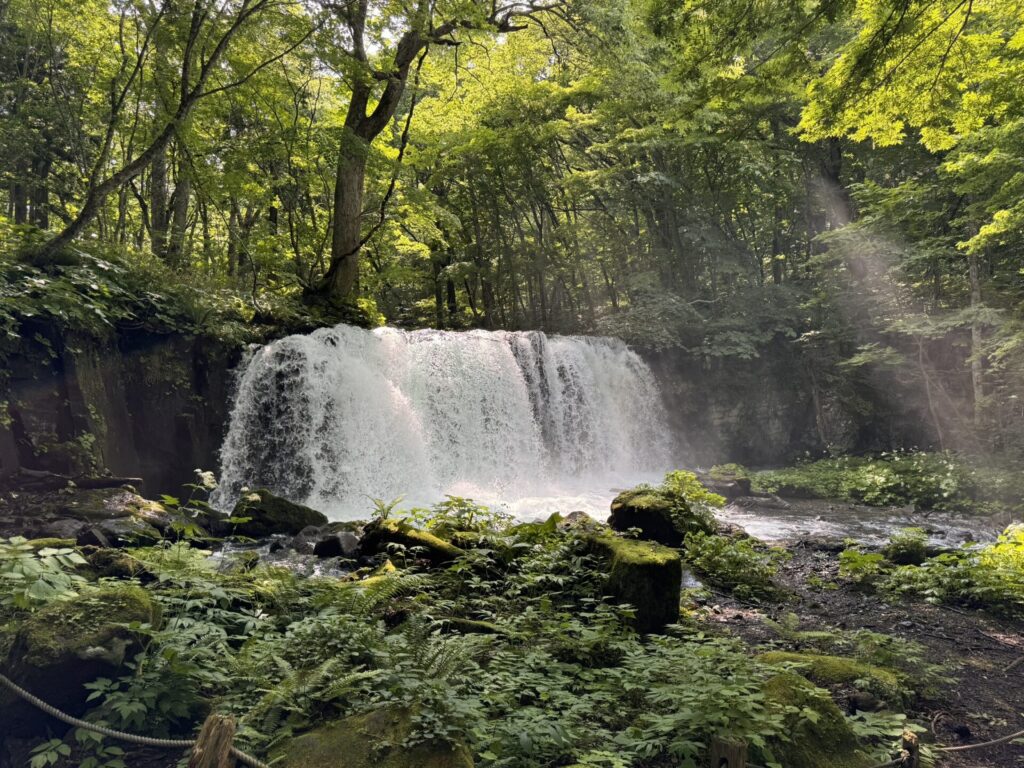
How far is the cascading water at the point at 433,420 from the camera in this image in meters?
11.9

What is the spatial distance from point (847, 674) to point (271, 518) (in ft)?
25.7

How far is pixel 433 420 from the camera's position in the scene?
14.0 meters

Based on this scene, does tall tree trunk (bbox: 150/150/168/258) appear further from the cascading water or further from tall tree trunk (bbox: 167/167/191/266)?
the cascading water

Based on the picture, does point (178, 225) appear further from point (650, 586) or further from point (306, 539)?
point (650, 586)

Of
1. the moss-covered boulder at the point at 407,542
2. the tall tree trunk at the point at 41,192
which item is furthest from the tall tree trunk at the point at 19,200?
the moss-covered boulder at the point at 407,542

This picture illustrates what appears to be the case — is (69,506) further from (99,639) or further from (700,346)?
(700,346)

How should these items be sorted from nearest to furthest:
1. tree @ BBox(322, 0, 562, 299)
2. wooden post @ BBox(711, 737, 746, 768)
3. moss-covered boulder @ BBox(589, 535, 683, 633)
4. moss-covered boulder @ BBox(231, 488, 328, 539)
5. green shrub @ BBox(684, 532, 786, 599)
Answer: wooden post @ BBox(711, 737, 746, 768) < moss-covered boulder @ BBox(589, 535, 683, 633) < green shrub @ BBox(684, 532, 786, 599) < moss-covered boulder @ BBox(231, 488, 328, 539) < tree @ BBox(322, 0, 562, 299)

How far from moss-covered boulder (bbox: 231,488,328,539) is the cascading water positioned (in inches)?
72.4

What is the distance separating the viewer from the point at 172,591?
3.88 metres

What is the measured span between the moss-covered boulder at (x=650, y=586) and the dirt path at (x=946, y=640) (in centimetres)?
87

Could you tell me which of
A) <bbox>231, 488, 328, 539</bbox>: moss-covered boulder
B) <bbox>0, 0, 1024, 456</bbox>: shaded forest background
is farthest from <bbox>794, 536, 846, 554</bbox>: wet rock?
<bbox>231, 488, 328, 539</bbox>: moss-covered boulder

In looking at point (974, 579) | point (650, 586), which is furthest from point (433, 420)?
point (974, 579)

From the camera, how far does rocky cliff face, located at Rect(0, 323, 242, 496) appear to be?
9031 millimetres

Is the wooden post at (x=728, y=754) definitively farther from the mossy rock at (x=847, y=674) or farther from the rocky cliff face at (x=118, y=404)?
the rocky cliff face at (x=118, y=404)
